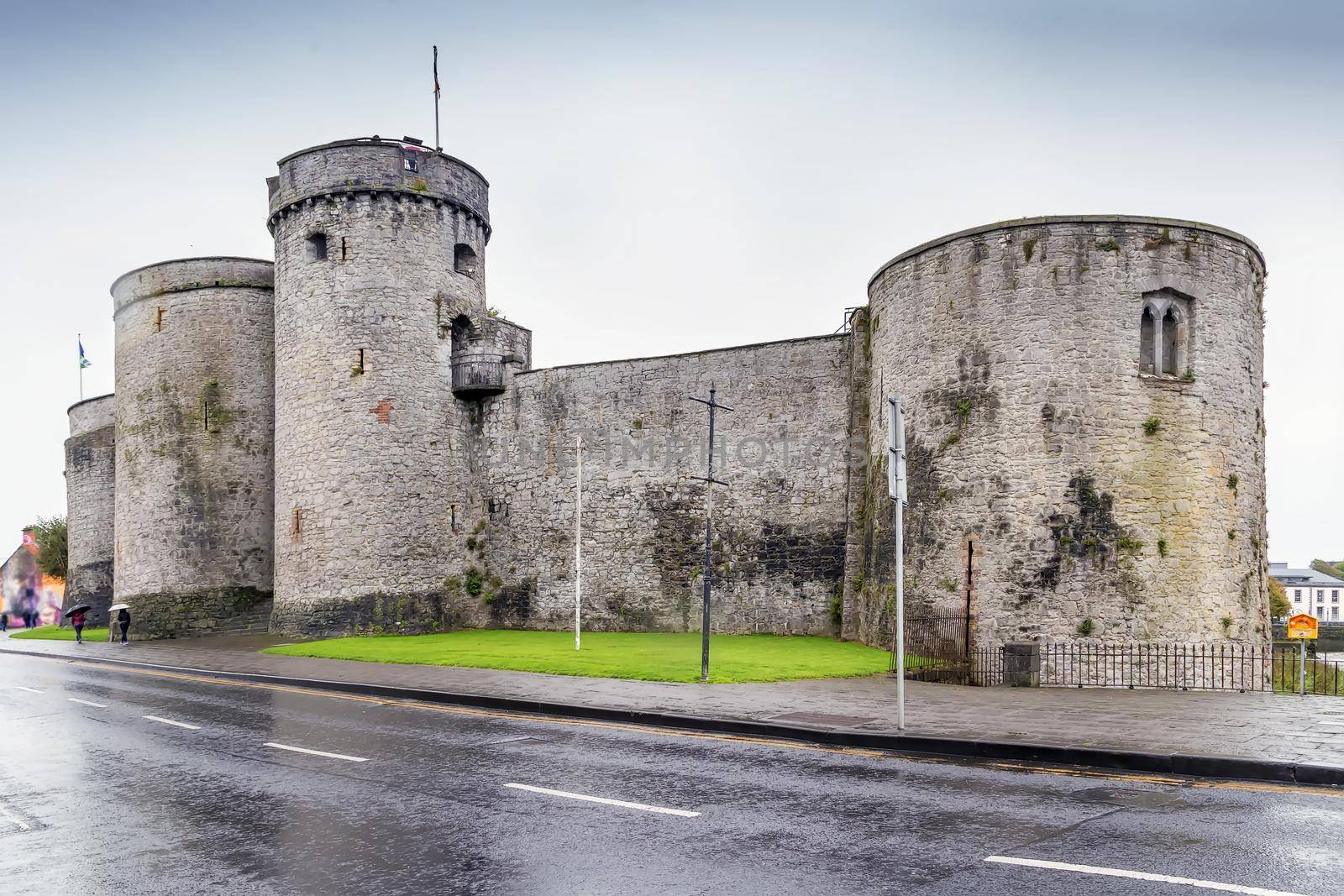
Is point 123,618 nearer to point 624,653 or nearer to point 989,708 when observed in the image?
point 624,653

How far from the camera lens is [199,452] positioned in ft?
105

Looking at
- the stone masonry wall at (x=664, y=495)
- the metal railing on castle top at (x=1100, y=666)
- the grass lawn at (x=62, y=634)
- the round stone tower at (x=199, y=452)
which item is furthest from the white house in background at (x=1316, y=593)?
the grass lawn at (x=62, y=634)

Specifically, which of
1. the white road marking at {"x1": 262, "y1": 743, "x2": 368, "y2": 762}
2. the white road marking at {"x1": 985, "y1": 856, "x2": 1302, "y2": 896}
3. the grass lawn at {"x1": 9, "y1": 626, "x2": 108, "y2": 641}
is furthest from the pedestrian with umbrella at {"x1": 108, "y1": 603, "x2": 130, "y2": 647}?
the white road marking at {"x1": 985, "y1": 856, "x2": 1302, "y2": 896}

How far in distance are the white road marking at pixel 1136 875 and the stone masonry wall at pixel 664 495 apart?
18660 mm

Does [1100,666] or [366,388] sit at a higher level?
[366,388]

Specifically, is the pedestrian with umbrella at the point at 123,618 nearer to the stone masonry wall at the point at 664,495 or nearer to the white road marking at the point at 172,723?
the stone masonry wall at the point at 664,495

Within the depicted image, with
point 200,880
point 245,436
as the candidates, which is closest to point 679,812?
point 200,880

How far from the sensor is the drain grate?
1079cm

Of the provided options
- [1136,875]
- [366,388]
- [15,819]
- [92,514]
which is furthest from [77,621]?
[1136,875]

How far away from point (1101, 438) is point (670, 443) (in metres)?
12.4

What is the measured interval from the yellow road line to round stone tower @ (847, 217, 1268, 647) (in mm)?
8630

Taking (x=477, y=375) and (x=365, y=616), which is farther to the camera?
(x=477, y=375)

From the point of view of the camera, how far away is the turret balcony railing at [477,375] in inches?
1178

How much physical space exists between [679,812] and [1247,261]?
17043 millimetres
